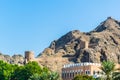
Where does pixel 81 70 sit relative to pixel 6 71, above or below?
below

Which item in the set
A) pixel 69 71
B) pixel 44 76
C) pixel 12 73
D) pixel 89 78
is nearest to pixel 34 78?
pixel 44 76

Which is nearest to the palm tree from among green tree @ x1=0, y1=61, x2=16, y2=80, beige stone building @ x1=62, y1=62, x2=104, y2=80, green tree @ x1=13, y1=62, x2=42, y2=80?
green tree @ x1=13, y1=62, x2=42, y2=80

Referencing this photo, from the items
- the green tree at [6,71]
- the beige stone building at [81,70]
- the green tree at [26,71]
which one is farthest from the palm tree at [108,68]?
the green tree at [6,71]

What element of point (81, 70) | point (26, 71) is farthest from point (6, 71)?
point (81, 70)

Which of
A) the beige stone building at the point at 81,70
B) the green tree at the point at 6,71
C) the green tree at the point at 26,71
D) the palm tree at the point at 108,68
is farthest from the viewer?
the beige stone building at the point at 81,70

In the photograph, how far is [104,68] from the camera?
388 feet

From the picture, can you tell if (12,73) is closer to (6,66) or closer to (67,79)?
(6,66)

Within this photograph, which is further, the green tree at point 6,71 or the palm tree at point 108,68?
the green tree at point 6,71

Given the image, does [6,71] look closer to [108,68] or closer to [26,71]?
[26,71]

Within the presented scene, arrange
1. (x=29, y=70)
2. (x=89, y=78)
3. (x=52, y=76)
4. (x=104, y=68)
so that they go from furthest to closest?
(x=29, y=70)
(x=89, y=78)
(x=52, y=76)
(x=104, y=68)

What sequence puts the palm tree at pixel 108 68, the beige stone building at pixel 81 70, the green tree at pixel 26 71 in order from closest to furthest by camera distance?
1. the palm tree at pixel 108 68
2. the green tree at pixel 26 71
3. the beige stone building at pixel 81 70

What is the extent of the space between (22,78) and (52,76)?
132 ft

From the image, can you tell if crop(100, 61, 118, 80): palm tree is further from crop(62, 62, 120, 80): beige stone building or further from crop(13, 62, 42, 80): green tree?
crop(62, 62, 120, 80): beige stone building

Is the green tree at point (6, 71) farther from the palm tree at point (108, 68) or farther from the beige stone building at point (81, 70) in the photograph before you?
the palm tree at point (108, 68)
